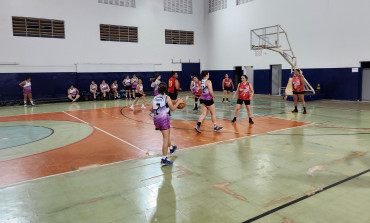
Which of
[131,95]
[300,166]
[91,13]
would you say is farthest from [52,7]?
[300,166]

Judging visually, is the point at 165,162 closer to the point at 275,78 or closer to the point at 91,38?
the point at 91,38

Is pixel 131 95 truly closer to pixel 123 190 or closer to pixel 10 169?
pixel 10 169

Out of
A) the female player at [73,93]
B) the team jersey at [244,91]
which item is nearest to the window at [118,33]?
the female player at [73,93]

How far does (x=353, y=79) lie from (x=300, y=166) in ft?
51.2

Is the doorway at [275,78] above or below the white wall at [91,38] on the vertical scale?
below

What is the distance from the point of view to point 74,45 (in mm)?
23031

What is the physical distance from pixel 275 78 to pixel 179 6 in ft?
38.4

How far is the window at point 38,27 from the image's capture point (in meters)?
20.8

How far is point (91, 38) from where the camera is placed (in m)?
23.8

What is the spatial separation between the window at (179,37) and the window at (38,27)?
979 centimetres

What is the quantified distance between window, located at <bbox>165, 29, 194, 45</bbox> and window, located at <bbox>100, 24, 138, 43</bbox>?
11.6ft

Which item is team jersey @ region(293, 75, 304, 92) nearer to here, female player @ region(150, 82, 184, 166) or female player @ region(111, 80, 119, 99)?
female player @ region(150, 82, 184, 166)

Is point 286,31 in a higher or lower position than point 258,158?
higher

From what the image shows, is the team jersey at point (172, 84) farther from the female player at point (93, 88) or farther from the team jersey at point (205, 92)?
the female player at point (93, 88)
